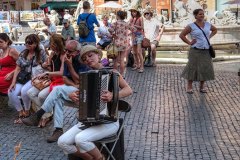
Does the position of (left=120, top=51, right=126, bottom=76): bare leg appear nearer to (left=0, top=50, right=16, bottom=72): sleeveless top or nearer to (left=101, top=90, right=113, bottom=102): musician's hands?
(left=0, top=50, right=16, bottom=72): sleeveless top

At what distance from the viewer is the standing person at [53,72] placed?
7.89 metres

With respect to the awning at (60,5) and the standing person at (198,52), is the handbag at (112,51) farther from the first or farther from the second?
the awning at (60,5)

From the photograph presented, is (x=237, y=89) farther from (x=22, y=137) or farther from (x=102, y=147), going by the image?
(x=102, y=147)

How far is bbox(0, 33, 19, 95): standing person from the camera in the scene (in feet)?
29.1

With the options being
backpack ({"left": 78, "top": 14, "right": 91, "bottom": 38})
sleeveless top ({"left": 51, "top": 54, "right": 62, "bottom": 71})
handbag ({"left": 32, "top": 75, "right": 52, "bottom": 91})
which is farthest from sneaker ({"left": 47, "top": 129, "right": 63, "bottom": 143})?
backpack ({"left": 78, "top": 14, "right": 91, "bottom": 38})

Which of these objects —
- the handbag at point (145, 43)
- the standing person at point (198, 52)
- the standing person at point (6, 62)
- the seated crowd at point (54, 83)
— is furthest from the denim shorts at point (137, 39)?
the standing person at point (6, 62)

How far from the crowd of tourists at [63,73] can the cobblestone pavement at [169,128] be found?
305 mm

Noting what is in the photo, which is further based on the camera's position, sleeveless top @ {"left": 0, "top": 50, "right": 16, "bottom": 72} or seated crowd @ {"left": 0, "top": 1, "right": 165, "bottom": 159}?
sleeveless top @ {"left": 0, "top": 50, "right": 16, "bottom": 72}

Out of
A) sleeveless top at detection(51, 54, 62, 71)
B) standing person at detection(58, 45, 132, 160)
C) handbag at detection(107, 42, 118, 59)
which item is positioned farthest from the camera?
handbag at detection(107, 42, 118, 59)

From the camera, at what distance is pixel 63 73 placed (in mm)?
7422

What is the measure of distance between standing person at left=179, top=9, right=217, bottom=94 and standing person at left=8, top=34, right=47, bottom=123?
3.14 m

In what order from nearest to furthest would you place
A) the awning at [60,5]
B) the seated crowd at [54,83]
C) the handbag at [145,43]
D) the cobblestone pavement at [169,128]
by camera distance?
the seated crowd at [54,83] < the cobblestone pavement at [169,128] < the handbag at [145,43] < the awning at [60,5]

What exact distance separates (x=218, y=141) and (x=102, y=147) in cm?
224

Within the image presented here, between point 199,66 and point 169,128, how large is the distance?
3.02 metres
